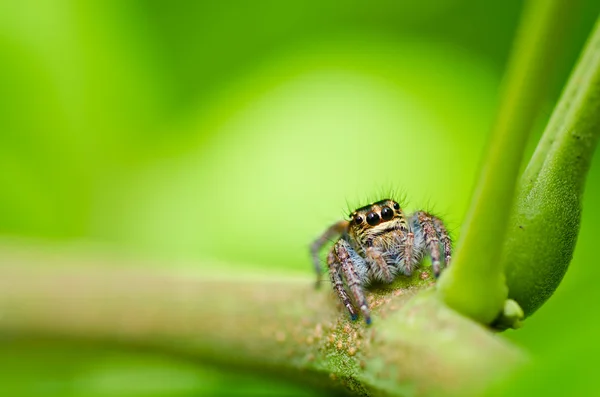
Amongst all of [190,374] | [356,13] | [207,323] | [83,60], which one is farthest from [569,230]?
[83,60]

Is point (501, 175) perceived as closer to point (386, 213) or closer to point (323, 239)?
point (386, 213)

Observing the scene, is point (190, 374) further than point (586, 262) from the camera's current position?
Yes

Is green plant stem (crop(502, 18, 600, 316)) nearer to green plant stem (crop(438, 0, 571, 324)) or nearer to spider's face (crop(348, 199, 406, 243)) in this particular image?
green plant stem (crop(438, 0, 571, 324))

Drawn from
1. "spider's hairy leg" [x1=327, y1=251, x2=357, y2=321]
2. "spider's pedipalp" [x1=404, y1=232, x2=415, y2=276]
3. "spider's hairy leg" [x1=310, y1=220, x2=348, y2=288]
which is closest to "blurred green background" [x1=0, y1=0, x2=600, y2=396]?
"spider's hairy leg" [x1=310, y1=220, x2=348, y2=288]

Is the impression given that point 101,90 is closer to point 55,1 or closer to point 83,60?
point 83,60

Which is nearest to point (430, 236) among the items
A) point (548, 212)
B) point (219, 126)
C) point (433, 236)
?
point (433, 236)

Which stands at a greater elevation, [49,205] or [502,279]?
[49,205]

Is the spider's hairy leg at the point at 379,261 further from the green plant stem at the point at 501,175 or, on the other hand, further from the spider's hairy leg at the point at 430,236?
the green plant stem at the point at 501,175
